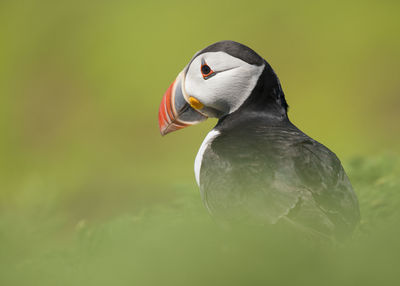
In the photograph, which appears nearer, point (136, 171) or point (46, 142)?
point (136, 171)

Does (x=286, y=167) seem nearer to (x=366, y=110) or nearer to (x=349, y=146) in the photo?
(x=349, y=146)

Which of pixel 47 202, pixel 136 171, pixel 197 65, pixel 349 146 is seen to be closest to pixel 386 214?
pixel 197 65

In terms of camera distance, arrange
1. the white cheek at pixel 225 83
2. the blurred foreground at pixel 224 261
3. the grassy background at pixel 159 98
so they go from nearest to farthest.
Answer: the blurred foreground at pixel 224 261 → the white cheek at pixel 225 83 → the grassy background at pixel 159 98

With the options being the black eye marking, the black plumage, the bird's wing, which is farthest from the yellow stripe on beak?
the bird's wing

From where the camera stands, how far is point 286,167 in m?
2.24

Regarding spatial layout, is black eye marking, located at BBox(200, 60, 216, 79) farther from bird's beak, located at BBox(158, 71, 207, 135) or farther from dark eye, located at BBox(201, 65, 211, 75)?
bird's beak, located at BBox(158, 71, 207, 135)

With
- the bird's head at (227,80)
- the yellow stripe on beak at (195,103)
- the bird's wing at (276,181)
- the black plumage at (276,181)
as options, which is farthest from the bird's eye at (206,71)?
the bird's wing at (276,181)

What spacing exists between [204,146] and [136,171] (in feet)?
23.4

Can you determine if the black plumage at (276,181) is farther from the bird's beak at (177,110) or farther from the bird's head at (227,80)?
the bird's beak at (177,110)

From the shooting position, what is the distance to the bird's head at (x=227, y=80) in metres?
2.80

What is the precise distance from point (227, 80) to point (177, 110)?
44 centimetres

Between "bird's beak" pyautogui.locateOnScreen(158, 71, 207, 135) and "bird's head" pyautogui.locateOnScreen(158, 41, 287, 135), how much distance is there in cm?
2

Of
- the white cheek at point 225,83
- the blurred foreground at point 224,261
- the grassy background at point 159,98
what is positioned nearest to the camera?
the blurred foreground at point 224,261

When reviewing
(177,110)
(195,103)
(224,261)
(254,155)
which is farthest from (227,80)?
(224,261)
